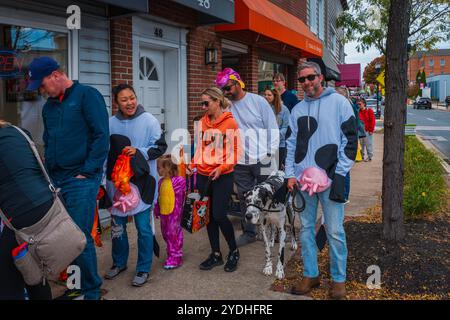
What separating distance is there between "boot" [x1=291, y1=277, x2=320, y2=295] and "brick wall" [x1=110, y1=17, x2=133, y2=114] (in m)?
3.76

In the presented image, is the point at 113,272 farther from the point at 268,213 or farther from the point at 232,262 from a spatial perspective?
the point at 268,213

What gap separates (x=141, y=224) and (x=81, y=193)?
34.1 inches

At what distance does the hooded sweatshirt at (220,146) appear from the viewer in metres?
4.55

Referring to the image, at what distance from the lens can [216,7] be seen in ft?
24.2

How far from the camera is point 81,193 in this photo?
3.67 m

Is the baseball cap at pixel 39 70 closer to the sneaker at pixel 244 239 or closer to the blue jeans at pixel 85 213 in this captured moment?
the blue jeans at pixel 85 213

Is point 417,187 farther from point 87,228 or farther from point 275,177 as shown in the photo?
point 87,228

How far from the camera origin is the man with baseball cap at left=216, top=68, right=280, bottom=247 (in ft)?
16.7

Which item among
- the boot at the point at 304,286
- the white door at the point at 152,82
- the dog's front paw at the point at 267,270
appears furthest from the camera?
the white door at the point at 152,82

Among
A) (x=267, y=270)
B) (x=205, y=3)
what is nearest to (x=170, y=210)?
(x=267, y=270)

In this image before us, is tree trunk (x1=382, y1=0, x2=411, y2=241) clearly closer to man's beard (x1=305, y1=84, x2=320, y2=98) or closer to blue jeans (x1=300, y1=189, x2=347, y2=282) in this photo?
blue jeans (x1=300, y1=189, x2=347, y2=282)

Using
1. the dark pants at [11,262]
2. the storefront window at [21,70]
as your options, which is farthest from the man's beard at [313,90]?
the storefront window at [21,70]

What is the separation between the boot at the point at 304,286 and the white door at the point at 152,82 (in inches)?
169

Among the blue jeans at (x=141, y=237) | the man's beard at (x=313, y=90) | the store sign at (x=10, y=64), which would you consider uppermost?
the store sign at (x=10, y=64)
